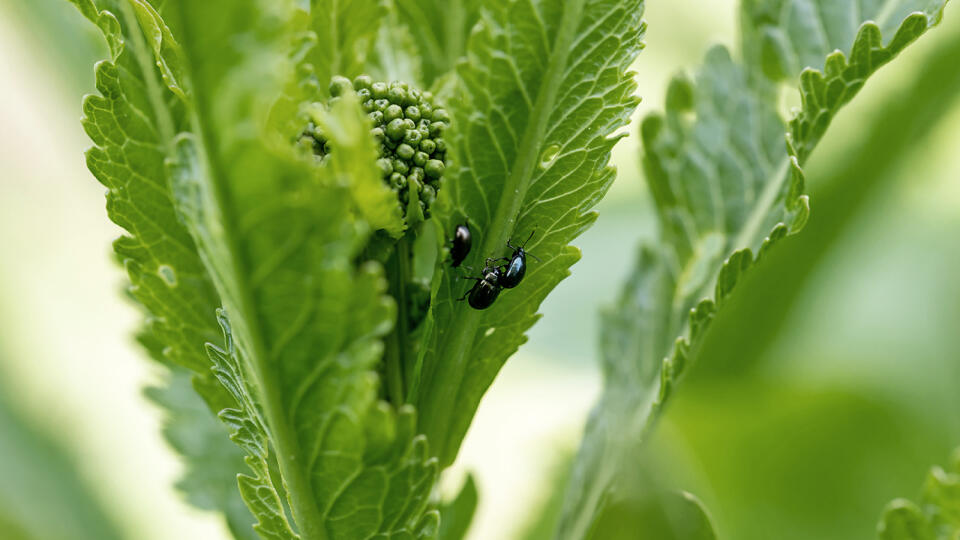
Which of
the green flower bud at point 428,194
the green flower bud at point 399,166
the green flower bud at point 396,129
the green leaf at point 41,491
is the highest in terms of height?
the green flower bud at point 396,129

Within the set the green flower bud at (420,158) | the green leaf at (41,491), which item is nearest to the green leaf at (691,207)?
the green flower bud at (420,158)

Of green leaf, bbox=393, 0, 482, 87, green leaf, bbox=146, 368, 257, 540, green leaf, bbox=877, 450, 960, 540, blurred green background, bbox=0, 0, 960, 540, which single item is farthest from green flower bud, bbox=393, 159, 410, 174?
blurred green background, bbox=0, 0, 960, 540

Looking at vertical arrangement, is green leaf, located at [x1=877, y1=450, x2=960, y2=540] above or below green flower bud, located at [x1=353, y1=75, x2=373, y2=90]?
below

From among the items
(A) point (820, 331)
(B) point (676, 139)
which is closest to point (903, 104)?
(A) point (820, 331)

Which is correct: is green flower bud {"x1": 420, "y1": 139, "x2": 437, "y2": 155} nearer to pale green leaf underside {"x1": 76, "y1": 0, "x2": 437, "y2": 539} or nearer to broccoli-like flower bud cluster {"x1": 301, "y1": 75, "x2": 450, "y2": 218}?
broccoli-like flower bud cluster {"x1": 301, "y1": 75, "x2": 450, "y2": 218}

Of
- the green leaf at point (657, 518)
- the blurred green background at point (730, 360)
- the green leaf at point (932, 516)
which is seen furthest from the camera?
the blurred green background at point (730, 360)

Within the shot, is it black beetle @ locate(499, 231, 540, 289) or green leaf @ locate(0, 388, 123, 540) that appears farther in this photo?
green leaf @ locate(0, 388, 123, 540)

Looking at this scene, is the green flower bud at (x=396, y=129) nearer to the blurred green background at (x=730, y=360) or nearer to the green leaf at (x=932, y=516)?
the green leaf at (x=932, y=516)
